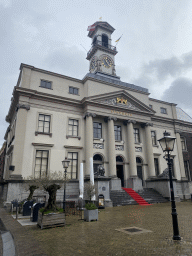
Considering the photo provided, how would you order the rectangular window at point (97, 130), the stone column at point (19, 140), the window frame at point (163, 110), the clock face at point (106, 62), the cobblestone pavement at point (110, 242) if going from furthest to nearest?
the clock face at point (106, 62) < the window frame at point (163, 110) < the rectangular window at point (97, 130) < the stone column at point (19, 140) < the cobblestone pavement at point (110, 242)

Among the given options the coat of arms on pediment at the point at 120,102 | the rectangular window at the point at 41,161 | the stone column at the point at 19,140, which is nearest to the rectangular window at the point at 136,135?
the coat of arms on pediment at the point at 120,102

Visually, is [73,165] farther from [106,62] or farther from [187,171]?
[106,62]

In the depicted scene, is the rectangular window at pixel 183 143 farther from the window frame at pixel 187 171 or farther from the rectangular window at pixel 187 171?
the rectangular window at pixel 187 171

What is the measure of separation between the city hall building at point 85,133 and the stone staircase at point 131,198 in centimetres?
89

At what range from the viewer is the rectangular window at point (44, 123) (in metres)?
22.6

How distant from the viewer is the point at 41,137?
22.1 m

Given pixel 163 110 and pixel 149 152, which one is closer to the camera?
pixel 149 152

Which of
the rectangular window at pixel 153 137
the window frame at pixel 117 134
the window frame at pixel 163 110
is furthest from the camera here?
the window frame at pixel 163 110

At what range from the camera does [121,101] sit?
27.9m

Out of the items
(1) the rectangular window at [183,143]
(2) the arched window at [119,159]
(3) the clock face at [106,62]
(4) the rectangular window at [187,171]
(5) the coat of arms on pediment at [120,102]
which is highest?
(3) the clock face at [106,62]

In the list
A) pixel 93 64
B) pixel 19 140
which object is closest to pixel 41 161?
pixel 19 140

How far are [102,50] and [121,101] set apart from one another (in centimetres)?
1481

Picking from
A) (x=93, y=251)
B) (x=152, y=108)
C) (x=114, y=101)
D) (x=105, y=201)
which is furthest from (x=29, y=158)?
(x=152, y=108)

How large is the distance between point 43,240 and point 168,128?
3025cm
